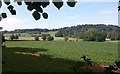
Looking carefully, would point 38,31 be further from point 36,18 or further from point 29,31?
point 36,18

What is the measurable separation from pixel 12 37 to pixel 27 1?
101022 mm

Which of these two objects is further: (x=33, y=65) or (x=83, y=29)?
(x=83, y=29)

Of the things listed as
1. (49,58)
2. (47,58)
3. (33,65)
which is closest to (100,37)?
(49,58)

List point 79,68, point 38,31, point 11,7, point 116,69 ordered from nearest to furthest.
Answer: point 11,7 < point 116,69 < point 79,68 < point 38,31

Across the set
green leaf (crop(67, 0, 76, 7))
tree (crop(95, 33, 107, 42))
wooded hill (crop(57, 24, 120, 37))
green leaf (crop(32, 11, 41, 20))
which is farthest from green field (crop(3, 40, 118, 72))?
wooded hill (crop(57, 24, 120, 37))

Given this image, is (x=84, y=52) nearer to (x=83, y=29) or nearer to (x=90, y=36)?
(x=90, y=36)

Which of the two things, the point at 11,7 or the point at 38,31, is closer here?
the point at 11,7

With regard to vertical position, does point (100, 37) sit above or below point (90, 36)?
below

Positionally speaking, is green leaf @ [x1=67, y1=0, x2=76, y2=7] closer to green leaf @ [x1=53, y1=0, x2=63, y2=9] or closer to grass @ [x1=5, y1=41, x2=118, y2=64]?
green leaf @ [x1=53, y1=0, x2=63, y2=9]

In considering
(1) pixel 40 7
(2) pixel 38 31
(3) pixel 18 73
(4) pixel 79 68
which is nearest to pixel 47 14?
(1) pixel 40 7

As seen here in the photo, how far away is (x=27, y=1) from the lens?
3.48 metres

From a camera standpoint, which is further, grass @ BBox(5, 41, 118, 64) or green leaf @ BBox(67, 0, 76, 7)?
grass @ BBox(5, 41, 118, 64)

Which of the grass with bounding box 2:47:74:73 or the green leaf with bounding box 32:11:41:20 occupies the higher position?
the green leaf with bounding box 32:11:41:20

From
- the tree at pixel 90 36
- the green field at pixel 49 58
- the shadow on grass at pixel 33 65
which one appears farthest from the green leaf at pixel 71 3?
the tree at pixel 90 36
